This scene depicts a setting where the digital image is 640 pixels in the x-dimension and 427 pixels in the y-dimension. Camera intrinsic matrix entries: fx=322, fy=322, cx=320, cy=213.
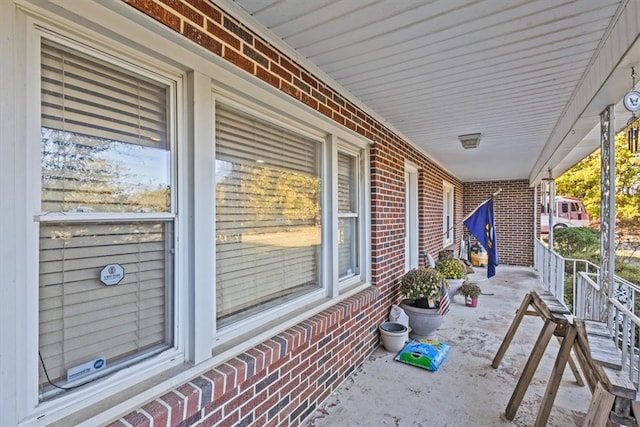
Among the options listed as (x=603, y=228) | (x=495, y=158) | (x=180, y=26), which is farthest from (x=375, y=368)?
(x=495, y=158)

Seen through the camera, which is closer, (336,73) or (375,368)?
(336,73)

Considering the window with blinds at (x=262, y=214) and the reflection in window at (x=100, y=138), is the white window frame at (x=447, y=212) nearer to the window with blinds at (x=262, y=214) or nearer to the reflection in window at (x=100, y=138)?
the window with blinds at (x=262, y=214)

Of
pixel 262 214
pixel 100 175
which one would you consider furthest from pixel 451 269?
pixel 100 175

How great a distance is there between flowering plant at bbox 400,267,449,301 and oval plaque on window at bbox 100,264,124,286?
10.6 ft

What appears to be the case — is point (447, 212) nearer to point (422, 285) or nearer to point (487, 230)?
point (487, 230)

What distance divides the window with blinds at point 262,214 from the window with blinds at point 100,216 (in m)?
0.38

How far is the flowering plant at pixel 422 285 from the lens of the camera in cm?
382

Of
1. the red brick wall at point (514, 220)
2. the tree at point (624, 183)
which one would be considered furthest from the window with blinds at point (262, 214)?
the red brick wall at point (514, 220)

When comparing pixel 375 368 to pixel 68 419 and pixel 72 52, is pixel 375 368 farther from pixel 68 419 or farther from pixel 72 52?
pixel 72 52

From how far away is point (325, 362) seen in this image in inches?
103

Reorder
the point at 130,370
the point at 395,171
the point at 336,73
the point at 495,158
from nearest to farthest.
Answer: the point at 130,370, the point at 336,73, the point at 395,171, the point at 495,158

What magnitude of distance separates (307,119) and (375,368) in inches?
94.1

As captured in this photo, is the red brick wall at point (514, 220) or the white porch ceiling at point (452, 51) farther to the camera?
the red brick wall at point (514, 220)

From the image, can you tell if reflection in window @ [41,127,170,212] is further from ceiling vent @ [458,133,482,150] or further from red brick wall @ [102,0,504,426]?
ceiling vent @ [458,133,482,150]
